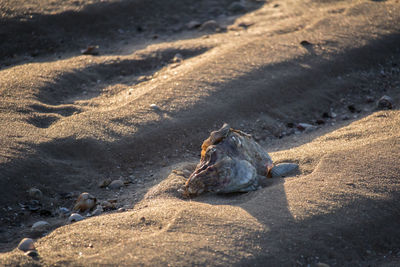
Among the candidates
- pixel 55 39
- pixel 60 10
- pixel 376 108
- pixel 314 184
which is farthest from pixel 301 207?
pixel 60 10

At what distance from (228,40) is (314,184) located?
117 inches

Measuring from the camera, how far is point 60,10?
5.63 m

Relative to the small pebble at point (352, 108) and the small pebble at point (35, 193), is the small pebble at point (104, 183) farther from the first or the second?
the small pebble at point (352, 108)

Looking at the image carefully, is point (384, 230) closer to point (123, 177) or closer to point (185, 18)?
point (123, 177)

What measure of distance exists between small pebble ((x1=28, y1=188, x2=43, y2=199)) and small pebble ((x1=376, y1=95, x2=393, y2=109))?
3.48 m

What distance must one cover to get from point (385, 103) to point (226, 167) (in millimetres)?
2356

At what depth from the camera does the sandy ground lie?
244 cm

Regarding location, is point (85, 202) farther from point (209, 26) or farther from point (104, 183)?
point (209, 26)

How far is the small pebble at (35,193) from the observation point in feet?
9.83

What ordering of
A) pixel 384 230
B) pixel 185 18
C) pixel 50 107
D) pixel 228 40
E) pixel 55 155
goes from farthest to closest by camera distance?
1. pixel 185 18
2. pixel 228 40
3. pixel 50 107
4. pixel 55 155
5. pixel 384 230

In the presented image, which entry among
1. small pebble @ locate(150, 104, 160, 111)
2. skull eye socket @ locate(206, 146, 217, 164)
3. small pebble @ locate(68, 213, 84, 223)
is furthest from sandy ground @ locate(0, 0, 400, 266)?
skull eye socket @ locate(206, 146, 217, 164)

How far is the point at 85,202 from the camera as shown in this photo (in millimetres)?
2932

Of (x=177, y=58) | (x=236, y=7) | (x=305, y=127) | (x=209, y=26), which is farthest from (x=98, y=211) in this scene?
(x=236, y=7)

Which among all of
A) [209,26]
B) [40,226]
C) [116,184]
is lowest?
[116,184]
